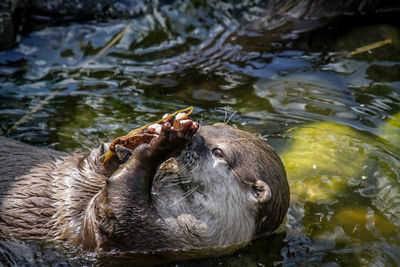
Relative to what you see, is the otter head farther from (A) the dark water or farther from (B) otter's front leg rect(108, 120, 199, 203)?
(A) the dark water

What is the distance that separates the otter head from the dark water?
0.31 m

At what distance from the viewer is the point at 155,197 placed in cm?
308

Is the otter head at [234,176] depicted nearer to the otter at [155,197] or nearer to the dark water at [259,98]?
the otter at [155,197]

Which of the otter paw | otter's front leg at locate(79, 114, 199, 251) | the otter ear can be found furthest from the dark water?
the otter paw

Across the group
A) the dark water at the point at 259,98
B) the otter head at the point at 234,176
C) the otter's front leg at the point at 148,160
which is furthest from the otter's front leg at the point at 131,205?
the dark water at the point at 259,98

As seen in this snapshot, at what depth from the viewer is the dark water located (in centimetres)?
358

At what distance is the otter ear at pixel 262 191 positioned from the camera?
3090 millimetres

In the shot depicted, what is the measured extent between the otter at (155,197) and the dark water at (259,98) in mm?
215

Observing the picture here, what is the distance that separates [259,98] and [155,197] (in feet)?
6.60

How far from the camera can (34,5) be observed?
5742 millimetres

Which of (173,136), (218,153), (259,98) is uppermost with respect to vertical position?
(173,136)

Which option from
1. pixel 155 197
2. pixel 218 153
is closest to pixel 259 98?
pixel 218 153

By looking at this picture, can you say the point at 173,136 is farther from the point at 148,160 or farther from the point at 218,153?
the point at 218,153

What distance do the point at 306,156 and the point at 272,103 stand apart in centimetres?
76
